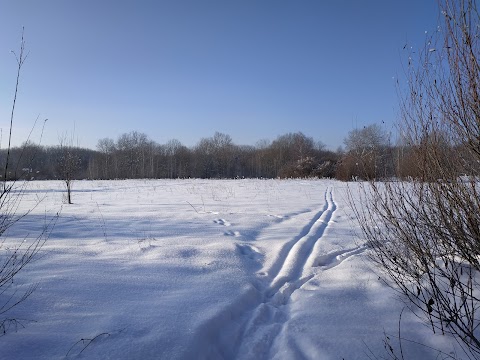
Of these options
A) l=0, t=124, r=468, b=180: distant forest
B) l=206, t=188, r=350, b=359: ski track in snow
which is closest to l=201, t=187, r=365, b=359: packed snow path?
l=206, t=188, r=350, b=359: ski track in snow

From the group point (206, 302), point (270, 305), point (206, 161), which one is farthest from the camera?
point (206, 161)

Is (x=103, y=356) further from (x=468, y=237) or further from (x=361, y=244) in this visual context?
(x=361, y=244)

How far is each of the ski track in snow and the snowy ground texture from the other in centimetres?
1

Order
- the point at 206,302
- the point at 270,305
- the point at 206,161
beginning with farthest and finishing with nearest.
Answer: the point at 206,161, the point at 270,305, the point at 206,302

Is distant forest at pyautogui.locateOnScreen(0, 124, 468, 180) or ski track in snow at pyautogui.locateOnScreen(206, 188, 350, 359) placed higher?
distant forest at pyautogui.locateOnScreen(0, 124, 468, 180)

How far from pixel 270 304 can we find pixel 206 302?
731 mm

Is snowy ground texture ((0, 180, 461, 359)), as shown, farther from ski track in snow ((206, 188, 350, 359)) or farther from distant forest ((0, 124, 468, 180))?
Answer: distant forest ((0, 124, 468, 180))

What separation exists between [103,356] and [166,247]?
9.50 feet

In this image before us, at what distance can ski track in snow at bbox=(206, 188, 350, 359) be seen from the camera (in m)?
2.70

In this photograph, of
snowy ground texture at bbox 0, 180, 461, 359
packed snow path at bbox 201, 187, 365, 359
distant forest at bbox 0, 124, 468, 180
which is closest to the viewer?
snowy ground texture at bbox 0, 180, 461, 359

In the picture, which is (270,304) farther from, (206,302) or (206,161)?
(206,161)

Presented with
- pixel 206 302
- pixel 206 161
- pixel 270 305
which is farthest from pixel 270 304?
pixel 206 161

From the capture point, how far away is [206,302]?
3.31 m

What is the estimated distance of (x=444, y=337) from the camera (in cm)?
271
